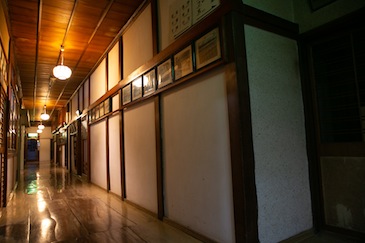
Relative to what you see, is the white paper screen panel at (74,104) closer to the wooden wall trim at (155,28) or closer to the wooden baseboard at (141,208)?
the wooden baseboard at (141,208)

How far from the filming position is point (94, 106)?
7281mm

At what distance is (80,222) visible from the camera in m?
3.73

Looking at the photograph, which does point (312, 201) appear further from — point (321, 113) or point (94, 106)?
point (94, 106)

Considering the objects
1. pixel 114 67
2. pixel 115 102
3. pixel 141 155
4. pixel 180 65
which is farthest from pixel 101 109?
pixel 180 65

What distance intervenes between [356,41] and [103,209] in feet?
15.0

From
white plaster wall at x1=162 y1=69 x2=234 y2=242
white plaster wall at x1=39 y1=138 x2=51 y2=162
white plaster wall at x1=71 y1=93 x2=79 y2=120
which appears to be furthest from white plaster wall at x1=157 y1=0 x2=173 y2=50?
white plaster wall at x1=39 y1=138 x2=51 y2=162

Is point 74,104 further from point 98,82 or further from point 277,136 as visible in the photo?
point 277,136

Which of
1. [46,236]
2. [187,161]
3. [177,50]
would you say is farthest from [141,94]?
[46,236]

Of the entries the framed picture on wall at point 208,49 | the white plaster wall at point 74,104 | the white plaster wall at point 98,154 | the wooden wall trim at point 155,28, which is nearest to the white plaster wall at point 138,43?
the wooden wall trim at point 155,28

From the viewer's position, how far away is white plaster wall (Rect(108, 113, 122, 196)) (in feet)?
18.0

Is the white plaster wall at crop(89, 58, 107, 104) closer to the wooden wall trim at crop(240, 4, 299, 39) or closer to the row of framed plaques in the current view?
the row of framed plaques

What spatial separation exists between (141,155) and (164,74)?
158 centimetres

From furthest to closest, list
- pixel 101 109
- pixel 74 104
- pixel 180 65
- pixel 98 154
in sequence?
1. pixel 74 104
2. pixel 98 154
3. pixel 101 109
4. pixel 180 65

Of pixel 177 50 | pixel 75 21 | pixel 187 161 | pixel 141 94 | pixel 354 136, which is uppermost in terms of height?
pixel 75 21
